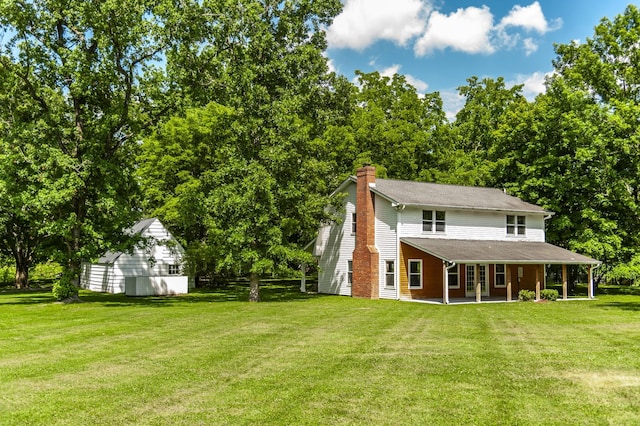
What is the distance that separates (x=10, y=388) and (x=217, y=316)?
1239 cm

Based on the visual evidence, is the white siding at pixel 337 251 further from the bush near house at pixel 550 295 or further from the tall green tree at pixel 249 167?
the bush near house at pixel 550 295

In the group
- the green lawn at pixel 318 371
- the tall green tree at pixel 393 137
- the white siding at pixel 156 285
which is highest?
the tall green tree at pixel 393 137

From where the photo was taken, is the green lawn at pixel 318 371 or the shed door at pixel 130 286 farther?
the shed door at pixel 130 286

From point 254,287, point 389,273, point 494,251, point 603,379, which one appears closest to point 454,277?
point 494,251

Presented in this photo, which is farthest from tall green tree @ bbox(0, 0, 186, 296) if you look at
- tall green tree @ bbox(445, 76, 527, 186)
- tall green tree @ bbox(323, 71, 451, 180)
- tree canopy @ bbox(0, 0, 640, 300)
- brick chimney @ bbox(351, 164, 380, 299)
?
tall green tree @ bbox(445, 76, 527, 186)

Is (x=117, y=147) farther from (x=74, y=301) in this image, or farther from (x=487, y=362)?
(x=487, y=362)

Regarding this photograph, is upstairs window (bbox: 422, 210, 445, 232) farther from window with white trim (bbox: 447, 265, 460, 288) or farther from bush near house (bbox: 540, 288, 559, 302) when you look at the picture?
bush near house (bbox: 540, 288, 559, 302)

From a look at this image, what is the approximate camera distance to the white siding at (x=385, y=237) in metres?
32.7

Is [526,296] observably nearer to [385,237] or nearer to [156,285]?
[385,237]

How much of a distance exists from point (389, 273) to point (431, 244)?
304cm

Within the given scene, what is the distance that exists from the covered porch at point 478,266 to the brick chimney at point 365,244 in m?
1.98

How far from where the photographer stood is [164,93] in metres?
29.3

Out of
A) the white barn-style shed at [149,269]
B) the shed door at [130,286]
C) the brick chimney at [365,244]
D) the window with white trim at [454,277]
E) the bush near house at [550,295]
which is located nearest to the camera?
the bush near house at [550,295]

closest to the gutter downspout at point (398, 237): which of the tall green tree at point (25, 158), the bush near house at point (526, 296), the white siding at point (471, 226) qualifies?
the white siding at point (471, 226)
